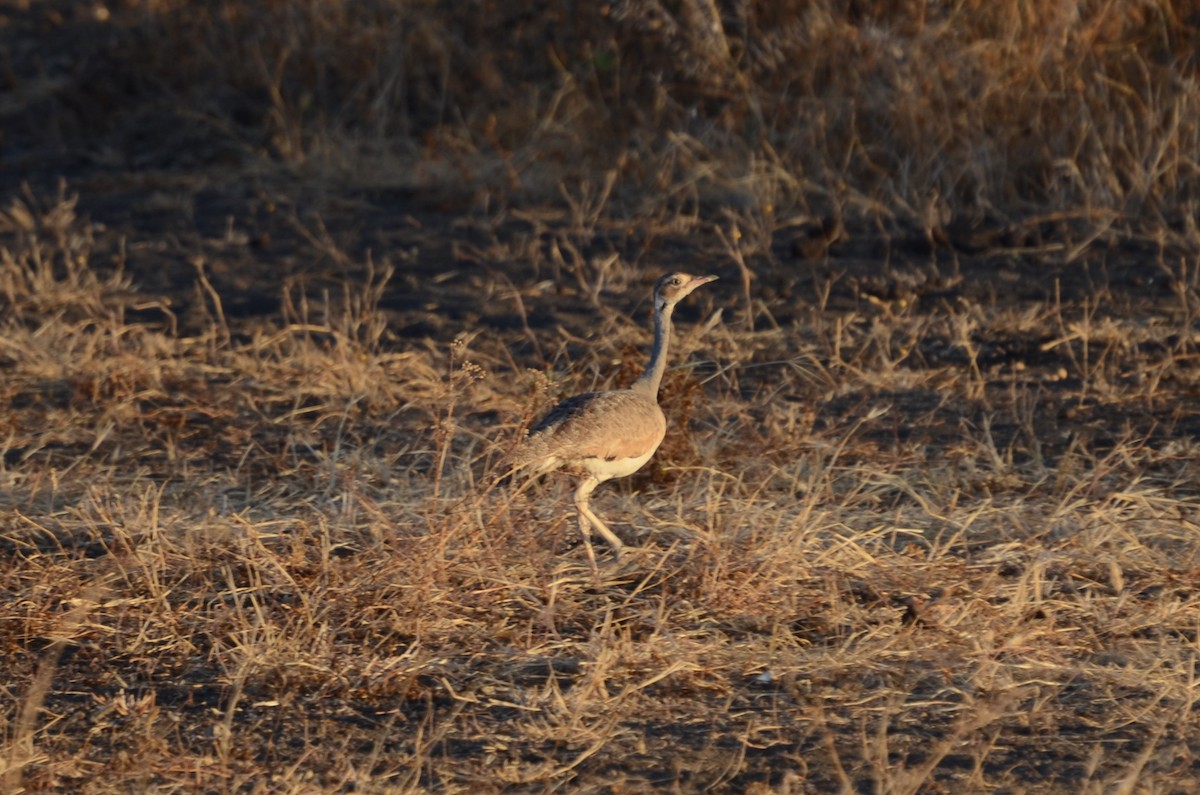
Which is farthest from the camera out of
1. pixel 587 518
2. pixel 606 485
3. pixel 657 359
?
pixel 606 485

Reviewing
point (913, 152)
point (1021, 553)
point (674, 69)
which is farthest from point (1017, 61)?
point (1021, 553)

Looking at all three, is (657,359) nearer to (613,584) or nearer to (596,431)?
(596,431)

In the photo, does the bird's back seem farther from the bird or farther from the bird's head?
the bird's head

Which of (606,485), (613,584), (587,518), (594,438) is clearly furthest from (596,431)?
(606,485)

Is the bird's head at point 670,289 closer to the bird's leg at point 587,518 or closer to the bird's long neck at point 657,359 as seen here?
the bird's long neck at point 657,359

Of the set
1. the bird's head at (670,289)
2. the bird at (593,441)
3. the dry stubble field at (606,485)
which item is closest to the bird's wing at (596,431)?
the bird at (593,441)

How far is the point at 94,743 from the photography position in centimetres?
355

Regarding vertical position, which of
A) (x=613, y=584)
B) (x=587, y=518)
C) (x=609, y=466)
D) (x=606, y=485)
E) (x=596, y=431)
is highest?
(x=596, y=431)

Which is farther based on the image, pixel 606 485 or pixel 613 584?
pixel 606 485

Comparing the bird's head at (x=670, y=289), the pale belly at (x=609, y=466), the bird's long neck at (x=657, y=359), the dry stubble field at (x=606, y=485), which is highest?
the bird's head at (x=670, y=289)

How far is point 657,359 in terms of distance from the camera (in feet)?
15.4

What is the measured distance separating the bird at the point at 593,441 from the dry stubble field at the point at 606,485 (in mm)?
108

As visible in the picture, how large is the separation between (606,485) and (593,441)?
40.9 inches

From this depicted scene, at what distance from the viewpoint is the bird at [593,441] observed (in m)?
4.26
